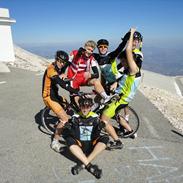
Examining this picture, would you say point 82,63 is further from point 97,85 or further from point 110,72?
point 110,72

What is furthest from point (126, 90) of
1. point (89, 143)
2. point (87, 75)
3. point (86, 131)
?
point (89, 143)

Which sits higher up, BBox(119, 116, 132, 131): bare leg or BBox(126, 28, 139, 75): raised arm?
BBox(126, 28, 139, 75): raised arm

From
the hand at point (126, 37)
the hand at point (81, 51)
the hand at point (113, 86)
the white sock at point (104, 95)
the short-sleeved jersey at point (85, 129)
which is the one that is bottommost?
the short-sleeved jersey at point (85, 129)

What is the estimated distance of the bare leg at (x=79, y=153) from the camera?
3880 millimetres

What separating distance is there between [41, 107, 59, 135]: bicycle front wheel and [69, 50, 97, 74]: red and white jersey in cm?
113

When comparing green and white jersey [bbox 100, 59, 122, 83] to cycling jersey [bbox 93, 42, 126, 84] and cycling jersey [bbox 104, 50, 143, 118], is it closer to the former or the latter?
cycling jersey [bbox 93, 42, 126, 84]

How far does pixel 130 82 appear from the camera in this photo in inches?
181

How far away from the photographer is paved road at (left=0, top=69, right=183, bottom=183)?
379 cm

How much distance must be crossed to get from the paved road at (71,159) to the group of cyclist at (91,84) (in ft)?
0.78

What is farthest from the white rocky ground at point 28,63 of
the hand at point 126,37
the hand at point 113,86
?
the hand at point 126,37

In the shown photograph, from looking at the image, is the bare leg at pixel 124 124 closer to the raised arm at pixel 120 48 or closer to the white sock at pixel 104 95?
the white sock at pixel 104 95

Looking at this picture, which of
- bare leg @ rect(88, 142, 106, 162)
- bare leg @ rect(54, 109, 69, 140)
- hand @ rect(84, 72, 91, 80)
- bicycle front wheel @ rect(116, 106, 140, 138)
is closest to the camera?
bare leg @ rect(88, 142, 106, 162)

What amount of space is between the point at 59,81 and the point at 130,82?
1.38 m

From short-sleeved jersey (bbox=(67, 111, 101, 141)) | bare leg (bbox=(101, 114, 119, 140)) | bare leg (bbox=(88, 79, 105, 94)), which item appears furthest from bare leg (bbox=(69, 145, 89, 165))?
bare leg (bbox=(88, 79, 105, 94))
